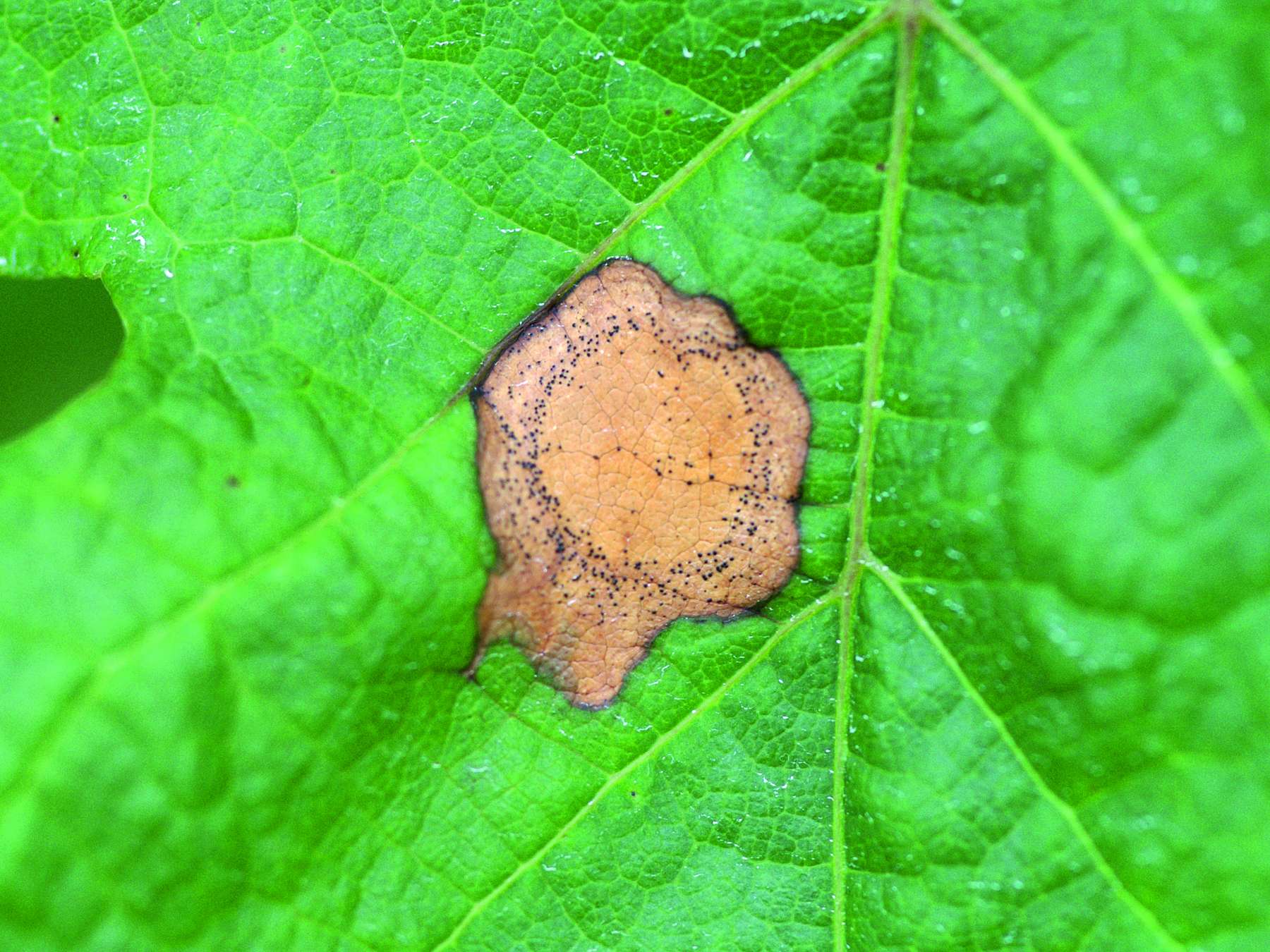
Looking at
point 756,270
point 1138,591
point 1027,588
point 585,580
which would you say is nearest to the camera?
point 1138,591

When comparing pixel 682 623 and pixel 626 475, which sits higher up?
pixel 626 475

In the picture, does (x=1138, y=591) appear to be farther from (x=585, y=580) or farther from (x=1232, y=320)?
(x=585, y=580)

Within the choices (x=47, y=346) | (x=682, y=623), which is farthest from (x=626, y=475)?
(x=47, y=346)

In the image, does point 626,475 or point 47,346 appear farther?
point 47,346

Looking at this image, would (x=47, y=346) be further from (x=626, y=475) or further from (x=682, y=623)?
(x=682, y=623)

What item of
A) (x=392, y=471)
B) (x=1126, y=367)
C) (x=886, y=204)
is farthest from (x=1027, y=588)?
(x=392, y=471)

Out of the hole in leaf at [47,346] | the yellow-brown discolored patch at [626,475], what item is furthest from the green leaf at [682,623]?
the hole in leaf at [47,346]

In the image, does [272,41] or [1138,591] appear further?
[272,41]
